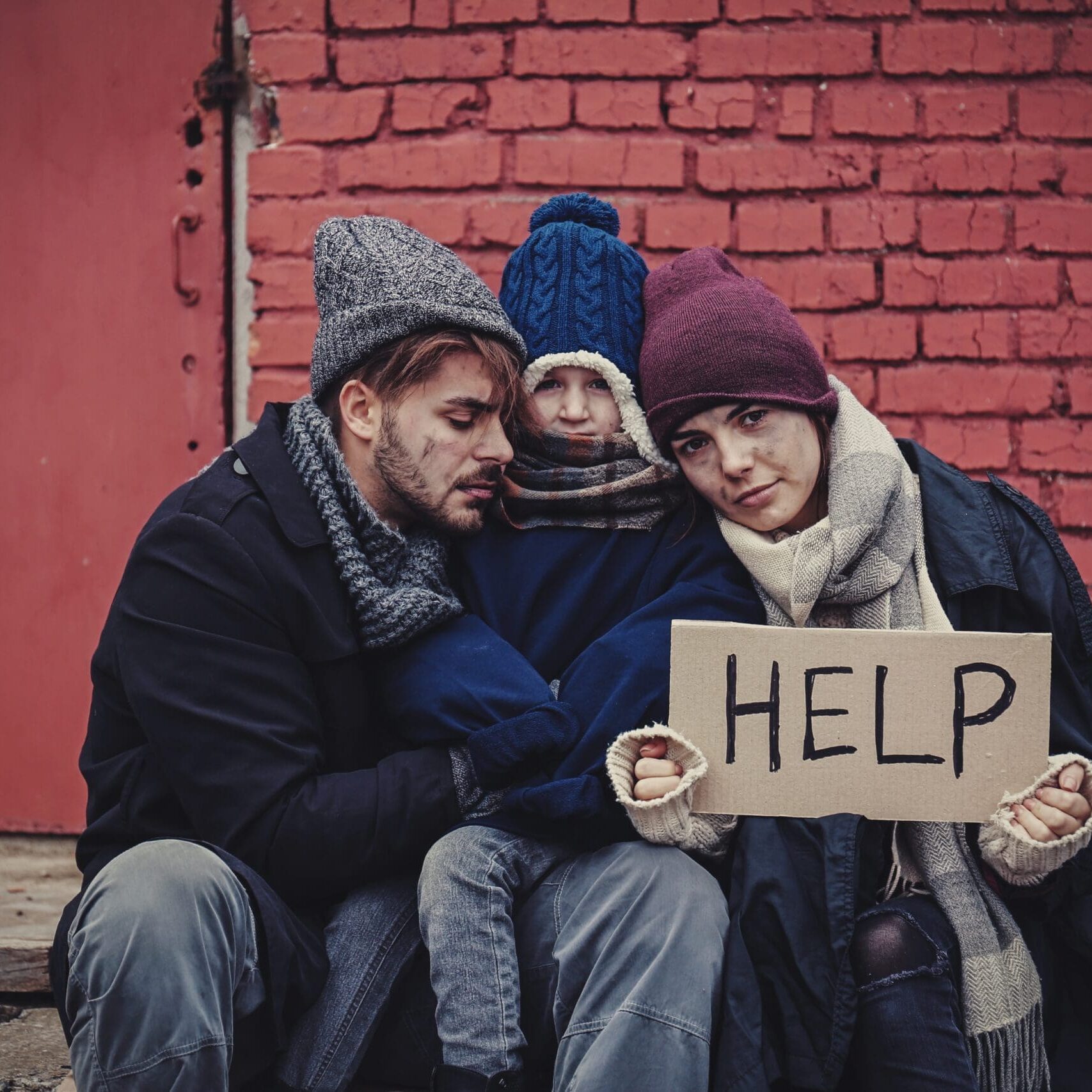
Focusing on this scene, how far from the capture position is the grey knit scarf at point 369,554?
1927 mm

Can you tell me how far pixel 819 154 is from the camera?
9.28 feet

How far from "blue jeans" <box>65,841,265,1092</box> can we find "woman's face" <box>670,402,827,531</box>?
1042 millimetres

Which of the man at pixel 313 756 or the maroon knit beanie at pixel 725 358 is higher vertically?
the maroon knit beanie at pixel 725 358

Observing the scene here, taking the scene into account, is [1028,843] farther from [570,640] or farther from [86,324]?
[86,324]

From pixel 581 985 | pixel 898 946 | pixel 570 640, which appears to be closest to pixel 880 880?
pixel 898 946

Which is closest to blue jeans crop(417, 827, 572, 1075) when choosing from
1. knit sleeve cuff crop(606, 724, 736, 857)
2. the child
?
the child

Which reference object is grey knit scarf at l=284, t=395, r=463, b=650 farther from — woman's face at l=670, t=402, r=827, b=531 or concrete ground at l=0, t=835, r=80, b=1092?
concrete ground at l=0, t=835, r=80, b=1092

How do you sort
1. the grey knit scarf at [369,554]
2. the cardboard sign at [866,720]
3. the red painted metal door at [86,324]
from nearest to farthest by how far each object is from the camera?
the cardboard sign at [866,720], the grey knit scarf at [369,554], the red painted metal door at [86,324]

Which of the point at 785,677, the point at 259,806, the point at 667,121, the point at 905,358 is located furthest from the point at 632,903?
the point at 667,121

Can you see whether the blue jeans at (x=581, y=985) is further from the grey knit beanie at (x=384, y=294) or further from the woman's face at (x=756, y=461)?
the grey knit beanie at (x=384, y=294)

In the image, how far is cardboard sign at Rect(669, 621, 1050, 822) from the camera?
175 centimetres

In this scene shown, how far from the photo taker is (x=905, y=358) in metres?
2.83

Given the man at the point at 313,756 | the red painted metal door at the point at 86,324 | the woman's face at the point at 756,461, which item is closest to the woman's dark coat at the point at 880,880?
the man at the point at 313,756

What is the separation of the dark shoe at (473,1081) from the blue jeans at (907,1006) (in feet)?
1.69
